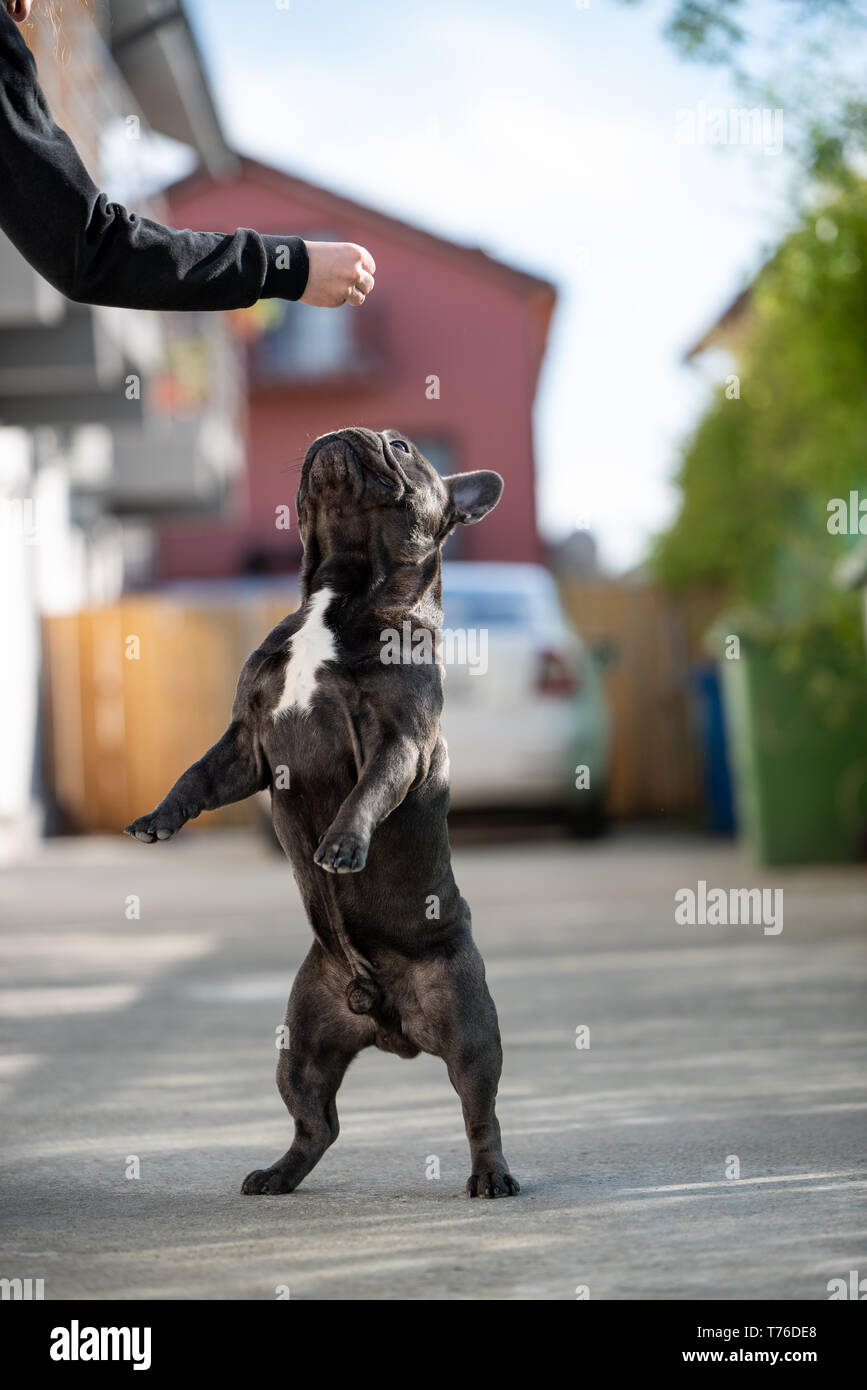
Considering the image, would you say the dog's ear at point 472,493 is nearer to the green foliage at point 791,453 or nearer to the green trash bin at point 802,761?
the green foliage at point 791,453

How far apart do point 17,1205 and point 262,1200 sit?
1.45ft

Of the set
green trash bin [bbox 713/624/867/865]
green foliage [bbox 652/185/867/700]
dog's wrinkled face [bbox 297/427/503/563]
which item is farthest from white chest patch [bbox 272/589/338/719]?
green trash bin [bbox 713/624/867/865]

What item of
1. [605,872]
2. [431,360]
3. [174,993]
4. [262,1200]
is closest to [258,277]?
[262,1200]

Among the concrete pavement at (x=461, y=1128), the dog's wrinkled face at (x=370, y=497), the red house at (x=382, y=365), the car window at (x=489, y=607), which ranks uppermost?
the red house at (x=382, y=365)

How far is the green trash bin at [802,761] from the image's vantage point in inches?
388

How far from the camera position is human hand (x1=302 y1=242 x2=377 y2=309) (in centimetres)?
298

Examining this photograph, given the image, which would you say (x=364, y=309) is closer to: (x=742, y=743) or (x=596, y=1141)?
(x=742, y=743)

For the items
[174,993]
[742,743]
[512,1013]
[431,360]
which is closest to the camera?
[512,1013]

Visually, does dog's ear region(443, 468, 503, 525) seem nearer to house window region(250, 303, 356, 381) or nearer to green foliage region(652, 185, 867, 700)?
green foliage region(652, 185, 867, 700)

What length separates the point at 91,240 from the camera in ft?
9.29

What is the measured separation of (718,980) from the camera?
5.96 meters

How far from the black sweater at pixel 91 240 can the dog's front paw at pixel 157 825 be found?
2.81ft

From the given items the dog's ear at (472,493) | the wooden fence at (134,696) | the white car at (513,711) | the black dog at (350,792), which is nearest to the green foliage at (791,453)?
the white car at (513,711)

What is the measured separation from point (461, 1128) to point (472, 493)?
4.55ft
